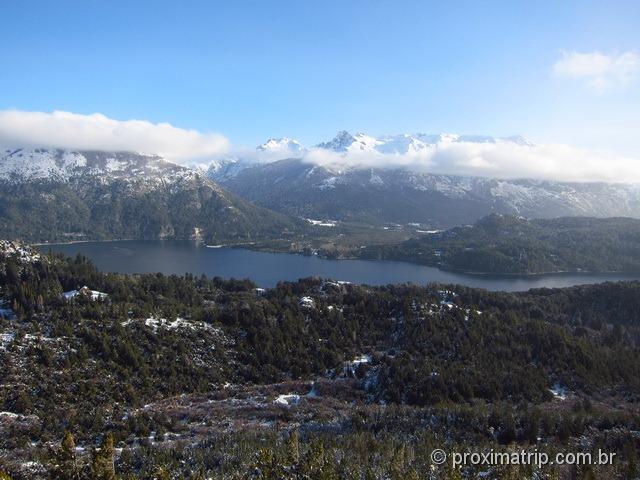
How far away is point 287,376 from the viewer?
10306 centimetres

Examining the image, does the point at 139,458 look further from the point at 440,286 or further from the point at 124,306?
the point at 440,286

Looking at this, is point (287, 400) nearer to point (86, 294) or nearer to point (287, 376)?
point (287, 376)

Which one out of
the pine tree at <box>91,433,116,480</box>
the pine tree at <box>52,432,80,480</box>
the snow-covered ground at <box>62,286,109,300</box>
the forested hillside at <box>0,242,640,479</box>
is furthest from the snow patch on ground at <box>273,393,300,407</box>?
the snow-covered ground at <box>62,286,109,300</box>

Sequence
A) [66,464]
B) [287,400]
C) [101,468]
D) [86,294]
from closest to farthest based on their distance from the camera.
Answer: [101,468]
[66,464]
[287,400]
[86,294]

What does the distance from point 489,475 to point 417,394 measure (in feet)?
128

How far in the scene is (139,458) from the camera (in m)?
57.8

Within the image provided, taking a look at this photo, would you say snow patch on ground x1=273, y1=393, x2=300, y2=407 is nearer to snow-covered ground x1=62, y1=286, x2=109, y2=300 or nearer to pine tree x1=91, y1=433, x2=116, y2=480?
pine tree x1=91, y1=433, x2=116, y2=480

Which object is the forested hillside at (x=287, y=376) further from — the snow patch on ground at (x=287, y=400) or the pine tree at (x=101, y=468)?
the snow patch on ground at (x=287, y=400)

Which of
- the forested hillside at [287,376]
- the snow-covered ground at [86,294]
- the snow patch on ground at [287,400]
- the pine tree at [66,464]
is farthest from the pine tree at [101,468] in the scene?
the snow-covered ground at [86,294]

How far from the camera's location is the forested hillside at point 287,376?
6100 centimetres

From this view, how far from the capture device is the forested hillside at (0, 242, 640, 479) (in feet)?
200

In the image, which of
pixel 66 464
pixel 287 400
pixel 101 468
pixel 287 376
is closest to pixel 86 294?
pixel 287 376

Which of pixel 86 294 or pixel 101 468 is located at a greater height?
pixel 101 468

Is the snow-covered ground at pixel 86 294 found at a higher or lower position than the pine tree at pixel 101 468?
lower
